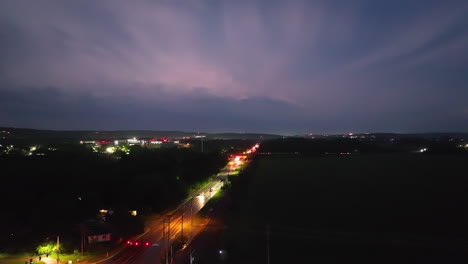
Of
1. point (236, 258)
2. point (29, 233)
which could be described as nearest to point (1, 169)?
point (29, 233)

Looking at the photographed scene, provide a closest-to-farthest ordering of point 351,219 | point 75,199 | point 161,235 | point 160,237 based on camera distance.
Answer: point 160,237 → point 161,235 → point 351,219 → point 75,199

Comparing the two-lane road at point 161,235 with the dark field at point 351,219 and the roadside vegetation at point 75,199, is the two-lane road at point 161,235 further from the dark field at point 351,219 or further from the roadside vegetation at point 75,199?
the dark field at point 351,219

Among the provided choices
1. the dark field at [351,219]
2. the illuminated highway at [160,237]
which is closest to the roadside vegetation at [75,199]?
the illuminated highway at [160,237]

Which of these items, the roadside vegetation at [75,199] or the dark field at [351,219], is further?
the roadside vegetation at [75,199]

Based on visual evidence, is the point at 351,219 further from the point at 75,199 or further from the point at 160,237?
the point at 75,199

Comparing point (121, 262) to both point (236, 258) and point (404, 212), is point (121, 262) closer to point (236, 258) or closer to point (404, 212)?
point (236, 258)

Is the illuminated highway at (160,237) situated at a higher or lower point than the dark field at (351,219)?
lower

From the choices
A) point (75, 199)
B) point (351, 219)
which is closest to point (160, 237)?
point (75, 199)

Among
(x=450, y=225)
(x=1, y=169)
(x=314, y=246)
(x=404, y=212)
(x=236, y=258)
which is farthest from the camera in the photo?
(x=1, y=169)

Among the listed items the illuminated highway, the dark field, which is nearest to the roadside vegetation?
the illuminated highway
